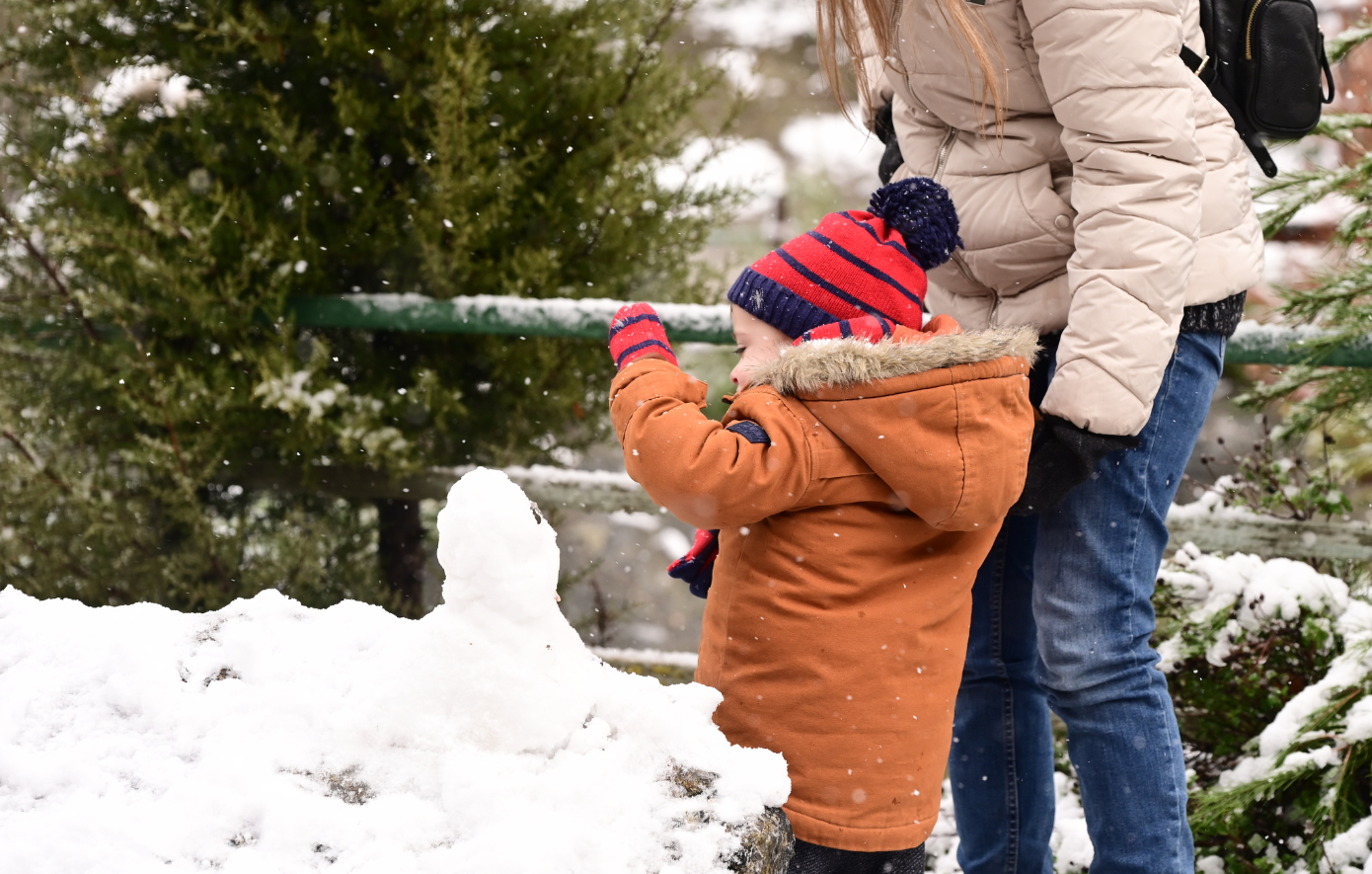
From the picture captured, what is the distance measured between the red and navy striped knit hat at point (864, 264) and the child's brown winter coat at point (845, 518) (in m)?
0.13

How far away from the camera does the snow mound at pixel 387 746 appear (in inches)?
42.5

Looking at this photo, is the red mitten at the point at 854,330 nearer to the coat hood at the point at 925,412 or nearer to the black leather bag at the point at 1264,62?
the coat hood at the point at 925,412

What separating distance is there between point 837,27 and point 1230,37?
2.24 ft

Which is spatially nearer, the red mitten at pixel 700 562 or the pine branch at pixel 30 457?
the red mitten at pixel 700 562

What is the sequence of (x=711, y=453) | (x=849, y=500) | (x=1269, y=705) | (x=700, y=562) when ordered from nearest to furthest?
1. (x=711, y=453)
2. (x=849, y=500)
3. (x=700, y=562)
4. (x=1269, y=705)

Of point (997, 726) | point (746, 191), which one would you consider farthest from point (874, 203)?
point (746, 191)

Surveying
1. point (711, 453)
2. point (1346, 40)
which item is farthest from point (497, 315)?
point (1346, 40)

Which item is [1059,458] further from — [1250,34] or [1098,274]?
[1250,34]

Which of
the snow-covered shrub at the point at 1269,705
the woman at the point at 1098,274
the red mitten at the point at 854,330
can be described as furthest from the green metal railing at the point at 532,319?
the red mitten at the point at 854,330

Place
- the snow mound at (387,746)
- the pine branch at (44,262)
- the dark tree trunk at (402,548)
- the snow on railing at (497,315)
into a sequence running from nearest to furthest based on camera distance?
the snow mound at (387,746), the snow on railing at (497,315), the pine branch at (44,262), the dark tree trunk at (402,548)

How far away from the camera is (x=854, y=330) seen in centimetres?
165

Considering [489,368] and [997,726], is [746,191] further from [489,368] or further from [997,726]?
[997,726]

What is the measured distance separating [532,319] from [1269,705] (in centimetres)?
212

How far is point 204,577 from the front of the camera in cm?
312
